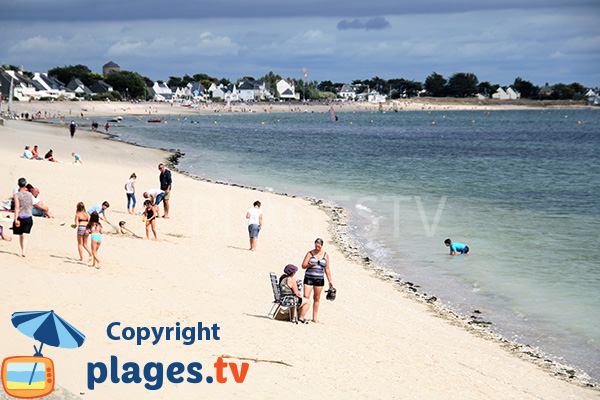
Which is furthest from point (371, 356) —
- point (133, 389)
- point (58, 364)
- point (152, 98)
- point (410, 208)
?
point (152, 98)

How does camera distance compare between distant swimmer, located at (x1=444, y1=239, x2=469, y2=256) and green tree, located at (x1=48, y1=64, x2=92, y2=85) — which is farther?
green tree, located at (x1=48, y1=64, x2=92, y2=85)

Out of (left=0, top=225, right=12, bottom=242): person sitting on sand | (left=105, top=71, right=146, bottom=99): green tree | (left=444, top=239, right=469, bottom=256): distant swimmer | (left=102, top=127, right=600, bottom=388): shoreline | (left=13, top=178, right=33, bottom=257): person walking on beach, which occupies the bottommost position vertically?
(left=102, top=127, right=600, bottom=388): shoreline

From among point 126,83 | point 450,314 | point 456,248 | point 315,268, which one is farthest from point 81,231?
point 126,83

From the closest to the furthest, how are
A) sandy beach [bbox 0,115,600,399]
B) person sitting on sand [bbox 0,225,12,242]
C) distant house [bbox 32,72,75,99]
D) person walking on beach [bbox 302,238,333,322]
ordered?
sandy beach [bbox 0,115,600,399], person walking on beach [bbox 302,238,333,322], person sitting on sand [bbox 0,225,12,242], distant house [bbox 32,72,75,99]

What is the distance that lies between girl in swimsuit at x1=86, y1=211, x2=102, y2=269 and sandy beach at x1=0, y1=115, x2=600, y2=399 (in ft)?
1.17

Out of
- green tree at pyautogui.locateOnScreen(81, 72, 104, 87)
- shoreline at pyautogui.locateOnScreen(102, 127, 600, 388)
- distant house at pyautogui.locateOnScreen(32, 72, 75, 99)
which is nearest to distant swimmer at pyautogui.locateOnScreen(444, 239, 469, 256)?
shoreline at pyautogui.locateOnScreen(102, 127, 600, 388)

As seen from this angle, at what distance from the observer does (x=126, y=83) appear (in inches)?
6791

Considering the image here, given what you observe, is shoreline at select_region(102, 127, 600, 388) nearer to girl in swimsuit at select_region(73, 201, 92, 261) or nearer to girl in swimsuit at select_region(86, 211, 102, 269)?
girl in swimsuit at select_region(86, 211, 102, 269)

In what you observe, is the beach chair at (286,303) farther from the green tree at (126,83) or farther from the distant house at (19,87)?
the green tree at (126,83)

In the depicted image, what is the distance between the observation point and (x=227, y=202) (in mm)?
25422

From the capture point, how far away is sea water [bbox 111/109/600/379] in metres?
14.3

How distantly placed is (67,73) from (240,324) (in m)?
186

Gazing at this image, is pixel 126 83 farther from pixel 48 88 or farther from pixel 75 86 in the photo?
pixel 48 88

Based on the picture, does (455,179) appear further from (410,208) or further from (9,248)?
(9,248)
